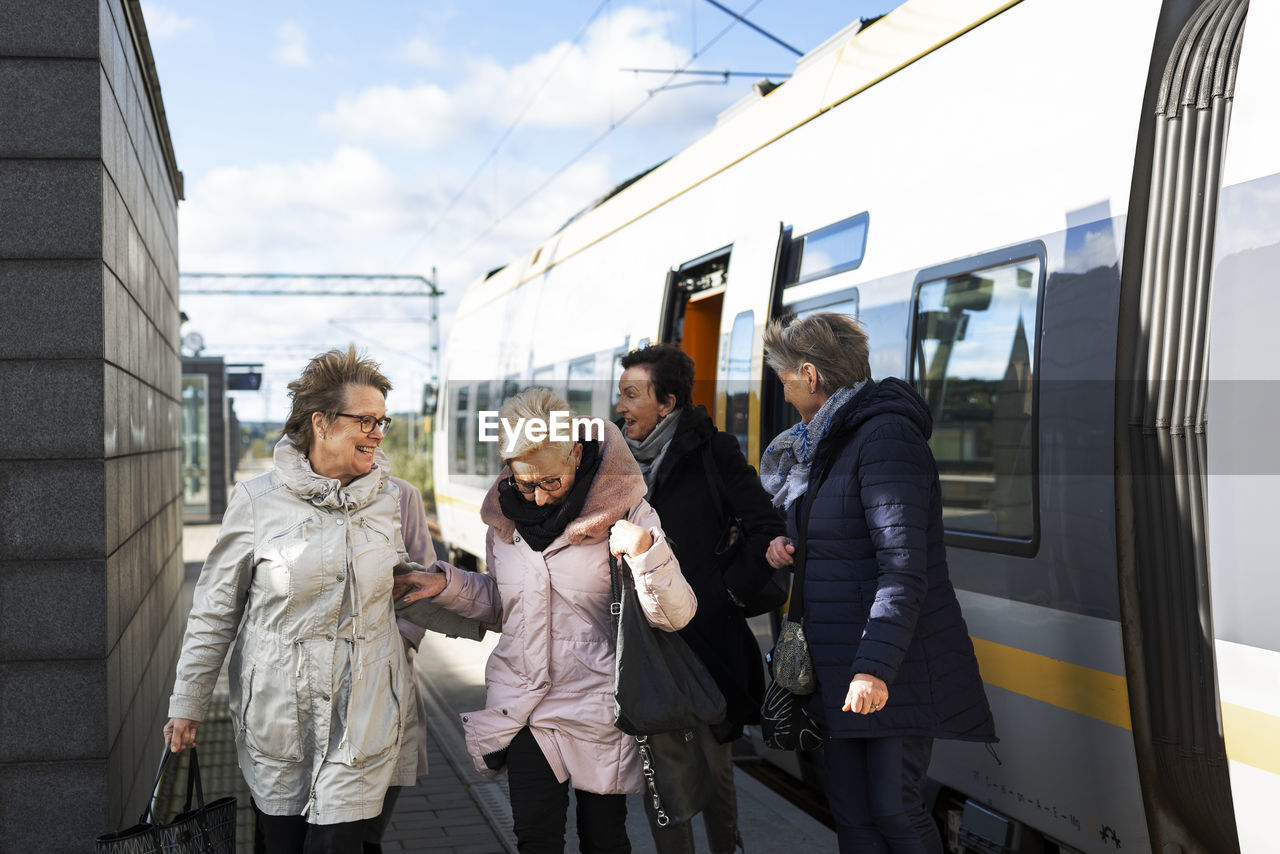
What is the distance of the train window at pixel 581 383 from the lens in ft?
29.5

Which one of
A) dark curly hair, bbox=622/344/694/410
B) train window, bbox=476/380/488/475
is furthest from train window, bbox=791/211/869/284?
train window, bbox=476/380/488/475

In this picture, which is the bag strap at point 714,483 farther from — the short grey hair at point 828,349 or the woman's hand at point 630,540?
the woman's hand at point 630,540

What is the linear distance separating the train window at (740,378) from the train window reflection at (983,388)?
1557 millimetres

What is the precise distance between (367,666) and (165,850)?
646 mm

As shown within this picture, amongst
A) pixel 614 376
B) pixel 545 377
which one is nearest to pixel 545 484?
pixel 614 376

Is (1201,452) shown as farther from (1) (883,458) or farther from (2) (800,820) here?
(2) (800,820)

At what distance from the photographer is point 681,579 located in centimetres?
327

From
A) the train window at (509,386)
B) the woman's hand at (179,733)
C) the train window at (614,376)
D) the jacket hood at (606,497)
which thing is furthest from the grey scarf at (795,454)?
the train window at (509,386)

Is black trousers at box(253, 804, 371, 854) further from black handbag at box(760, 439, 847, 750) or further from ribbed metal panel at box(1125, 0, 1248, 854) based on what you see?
ribbed metal panel at box(1125, 0, 1248, 854)

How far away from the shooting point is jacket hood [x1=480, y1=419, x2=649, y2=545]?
333 cm

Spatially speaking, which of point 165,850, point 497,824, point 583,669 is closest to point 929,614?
point 583,669

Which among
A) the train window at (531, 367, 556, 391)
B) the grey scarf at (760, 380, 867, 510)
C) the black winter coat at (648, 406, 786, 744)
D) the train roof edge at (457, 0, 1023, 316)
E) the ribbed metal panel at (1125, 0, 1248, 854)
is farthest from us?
the train window at (531, 367, 556, 391)

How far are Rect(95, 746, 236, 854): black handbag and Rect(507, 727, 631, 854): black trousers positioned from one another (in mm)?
736

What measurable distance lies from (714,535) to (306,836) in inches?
60.3
